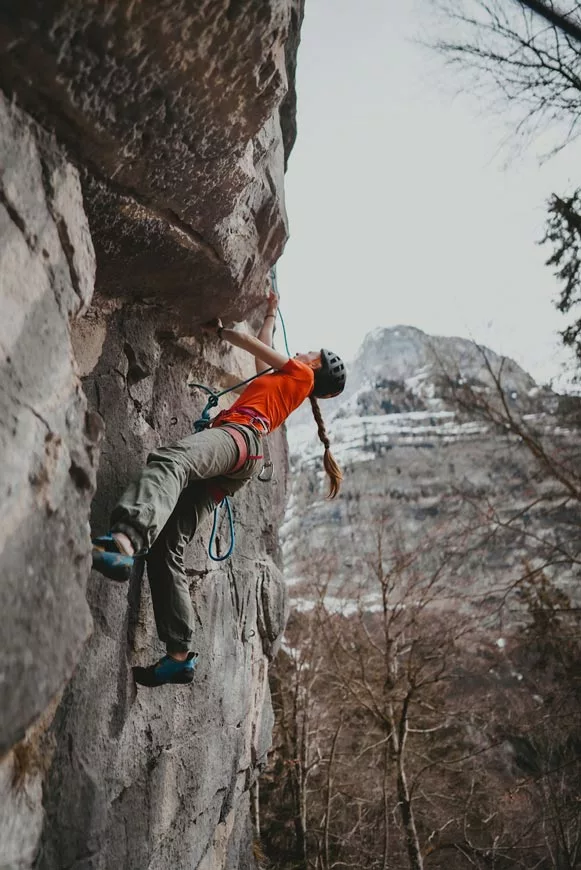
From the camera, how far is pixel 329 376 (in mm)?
3344

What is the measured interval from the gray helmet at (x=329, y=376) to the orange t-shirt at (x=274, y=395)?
6.4 inches

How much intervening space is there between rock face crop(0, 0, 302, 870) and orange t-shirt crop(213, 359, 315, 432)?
68 cm

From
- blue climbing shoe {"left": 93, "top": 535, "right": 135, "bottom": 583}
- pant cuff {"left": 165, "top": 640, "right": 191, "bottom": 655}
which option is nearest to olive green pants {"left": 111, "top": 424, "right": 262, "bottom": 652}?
pant cuff {"left": 165, "top": 640, "right": 191, "bottom": 655}

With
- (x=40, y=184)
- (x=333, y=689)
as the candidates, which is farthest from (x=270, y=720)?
(x=333, y=689)

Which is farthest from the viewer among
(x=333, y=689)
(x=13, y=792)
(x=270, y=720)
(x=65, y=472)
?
(x=333, y=689)

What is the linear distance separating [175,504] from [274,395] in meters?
0.96

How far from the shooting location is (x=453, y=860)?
39.8 ft

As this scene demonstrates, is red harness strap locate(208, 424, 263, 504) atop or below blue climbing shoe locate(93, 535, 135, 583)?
atop

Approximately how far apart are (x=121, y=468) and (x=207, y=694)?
5.60 feet

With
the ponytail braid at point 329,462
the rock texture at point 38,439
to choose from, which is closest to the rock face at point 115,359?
the rock texture at point 38,439

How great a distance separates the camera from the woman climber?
6.82ft

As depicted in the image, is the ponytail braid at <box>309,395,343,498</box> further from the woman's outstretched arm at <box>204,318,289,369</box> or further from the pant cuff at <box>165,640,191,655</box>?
the pant cuff at <box>165,640,191,655</box>

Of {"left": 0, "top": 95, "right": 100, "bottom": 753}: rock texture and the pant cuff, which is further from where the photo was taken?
the pant cuff

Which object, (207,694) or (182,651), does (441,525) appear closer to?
(207,694)
